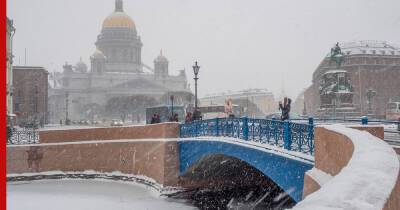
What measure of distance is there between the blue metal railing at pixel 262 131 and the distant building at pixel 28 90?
131ft

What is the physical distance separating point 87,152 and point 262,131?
49.2 ft

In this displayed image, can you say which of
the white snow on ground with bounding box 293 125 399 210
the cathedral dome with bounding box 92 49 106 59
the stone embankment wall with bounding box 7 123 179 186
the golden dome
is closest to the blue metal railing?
the stone embankment wall with bounding box 7 123 179 186

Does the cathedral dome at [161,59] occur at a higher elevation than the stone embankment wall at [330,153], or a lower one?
higher

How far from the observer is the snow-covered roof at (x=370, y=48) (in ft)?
243

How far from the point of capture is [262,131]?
48.5 feet

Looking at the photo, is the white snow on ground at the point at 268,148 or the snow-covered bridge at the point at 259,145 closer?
the white snow on ground at the point at 268,148

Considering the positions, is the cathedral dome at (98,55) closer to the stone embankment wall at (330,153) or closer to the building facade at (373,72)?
the building facade at (373,72)

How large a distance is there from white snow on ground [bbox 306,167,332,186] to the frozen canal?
11048 mm

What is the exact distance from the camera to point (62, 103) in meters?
99.4

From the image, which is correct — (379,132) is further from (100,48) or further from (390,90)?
(100,48)

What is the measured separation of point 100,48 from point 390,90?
54932 millimetres

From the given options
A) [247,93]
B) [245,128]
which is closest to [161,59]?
[247,93]

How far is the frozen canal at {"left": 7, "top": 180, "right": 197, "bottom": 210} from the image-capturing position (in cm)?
1969

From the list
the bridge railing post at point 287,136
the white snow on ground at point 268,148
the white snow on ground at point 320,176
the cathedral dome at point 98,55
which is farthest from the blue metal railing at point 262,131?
the cathedral dome at point 98,55
